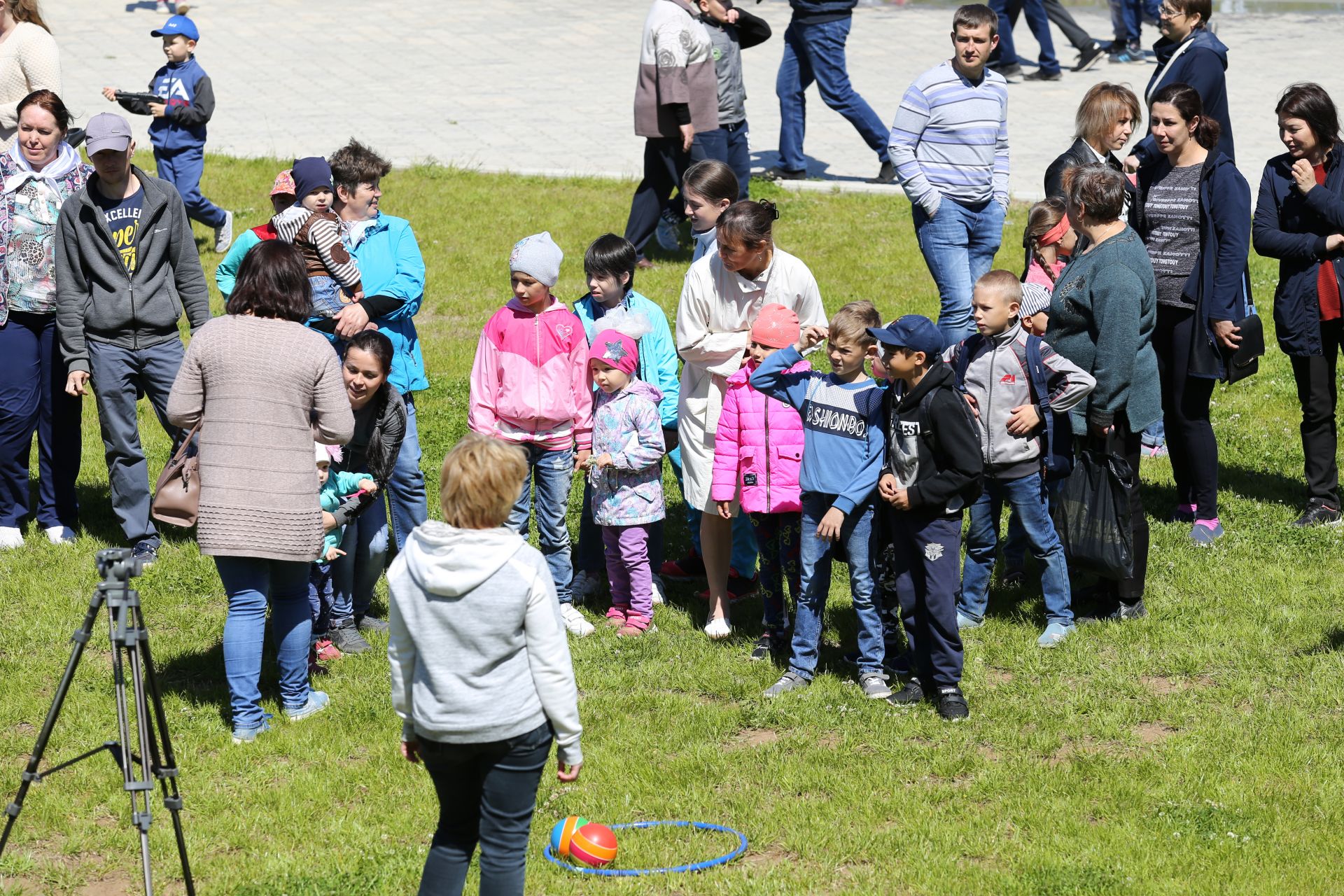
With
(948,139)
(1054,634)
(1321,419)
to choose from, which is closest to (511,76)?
(948,139)

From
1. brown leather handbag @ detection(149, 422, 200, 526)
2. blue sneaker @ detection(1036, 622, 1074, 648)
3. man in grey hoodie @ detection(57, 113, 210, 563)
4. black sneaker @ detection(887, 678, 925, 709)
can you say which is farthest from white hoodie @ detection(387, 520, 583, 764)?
man in grey hoodie @ detection(57, 113, 210, 563)

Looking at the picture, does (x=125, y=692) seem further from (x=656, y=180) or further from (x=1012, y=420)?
(x=656, y=180)

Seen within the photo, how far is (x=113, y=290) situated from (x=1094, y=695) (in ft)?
17.5

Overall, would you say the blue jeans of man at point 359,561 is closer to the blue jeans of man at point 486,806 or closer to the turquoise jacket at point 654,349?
the turquoise jacket at point 654,349

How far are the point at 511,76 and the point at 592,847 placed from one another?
15.7 metres

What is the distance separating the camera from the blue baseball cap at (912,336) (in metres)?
6.26

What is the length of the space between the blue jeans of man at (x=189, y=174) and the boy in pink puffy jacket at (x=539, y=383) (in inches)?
258

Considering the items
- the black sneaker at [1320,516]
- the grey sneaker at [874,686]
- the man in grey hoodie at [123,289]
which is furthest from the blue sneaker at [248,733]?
the black sneaker at [1320,516]

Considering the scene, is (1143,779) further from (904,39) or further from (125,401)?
(904,39)

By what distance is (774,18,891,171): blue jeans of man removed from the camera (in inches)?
561

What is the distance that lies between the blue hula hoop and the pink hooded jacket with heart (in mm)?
2325

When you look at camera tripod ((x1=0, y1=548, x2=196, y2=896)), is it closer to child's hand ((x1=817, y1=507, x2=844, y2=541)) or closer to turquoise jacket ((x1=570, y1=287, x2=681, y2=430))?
child's hand ((x1=817, y1=507, x2=844, y2=541))

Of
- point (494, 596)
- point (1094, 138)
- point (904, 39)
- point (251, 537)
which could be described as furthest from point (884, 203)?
point (494, 596)

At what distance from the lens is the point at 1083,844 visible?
546 centimetres
